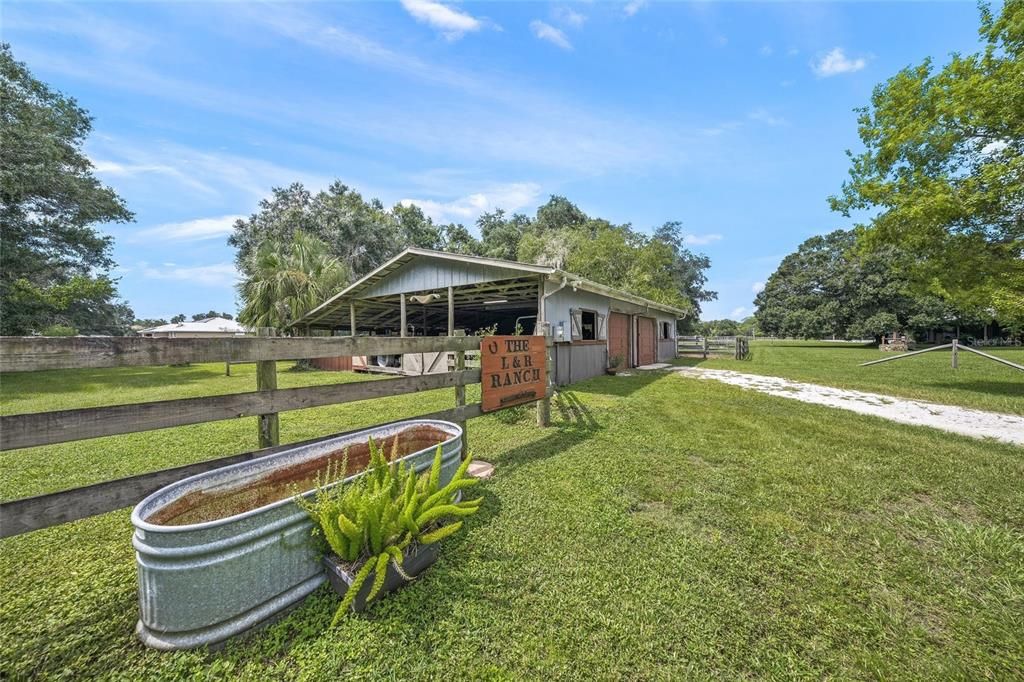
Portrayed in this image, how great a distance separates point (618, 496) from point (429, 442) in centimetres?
168

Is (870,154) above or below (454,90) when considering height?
below

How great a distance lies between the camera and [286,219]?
87.9 feet

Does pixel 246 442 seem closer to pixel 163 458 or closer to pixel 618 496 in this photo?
pixel 163 458

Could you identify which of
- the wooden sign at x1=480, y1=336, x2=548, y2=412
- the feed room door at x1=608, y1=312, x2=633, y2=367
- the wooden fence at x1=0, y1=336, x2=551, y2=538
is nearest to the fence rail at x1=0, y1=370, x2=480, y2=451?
the wooden fence at x1=0, y1=336, x2=551, y2=538

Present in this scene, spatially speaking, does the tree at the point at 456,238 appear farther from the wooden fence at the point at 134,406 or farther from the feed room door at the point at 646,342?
the wooden fence at the point at 134,406

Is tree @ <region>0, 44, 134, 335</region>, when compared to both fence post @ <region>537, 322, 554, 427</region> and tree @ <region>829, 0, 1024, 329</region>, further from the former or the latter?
tree @ <region>829, 0, 1024, 329</region>

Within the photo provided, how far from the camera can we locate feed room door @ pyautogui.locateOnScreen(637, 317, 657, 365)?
15.2 meters

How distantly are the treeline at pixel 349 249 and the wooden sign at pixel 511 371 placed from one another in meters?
13.7

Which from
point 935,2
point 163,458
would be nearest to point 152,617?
point 163,458

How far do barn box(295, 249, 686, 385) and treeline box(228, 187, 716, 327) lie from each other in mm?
2134

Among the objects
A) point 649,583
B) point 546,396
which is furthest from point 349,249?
point 649,583

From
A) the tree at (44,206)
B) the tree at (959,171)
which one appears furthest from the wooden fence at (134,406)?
the tree at (44,206)

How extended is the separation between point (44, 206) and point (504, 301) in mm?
19500

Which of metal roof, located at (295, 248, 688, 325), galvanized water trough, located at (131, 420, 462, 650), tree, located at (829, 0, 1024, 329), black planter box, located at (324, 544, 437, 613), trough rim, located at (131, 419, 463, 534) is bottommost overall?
black planter box, located at (324, 544, 437, 613)
